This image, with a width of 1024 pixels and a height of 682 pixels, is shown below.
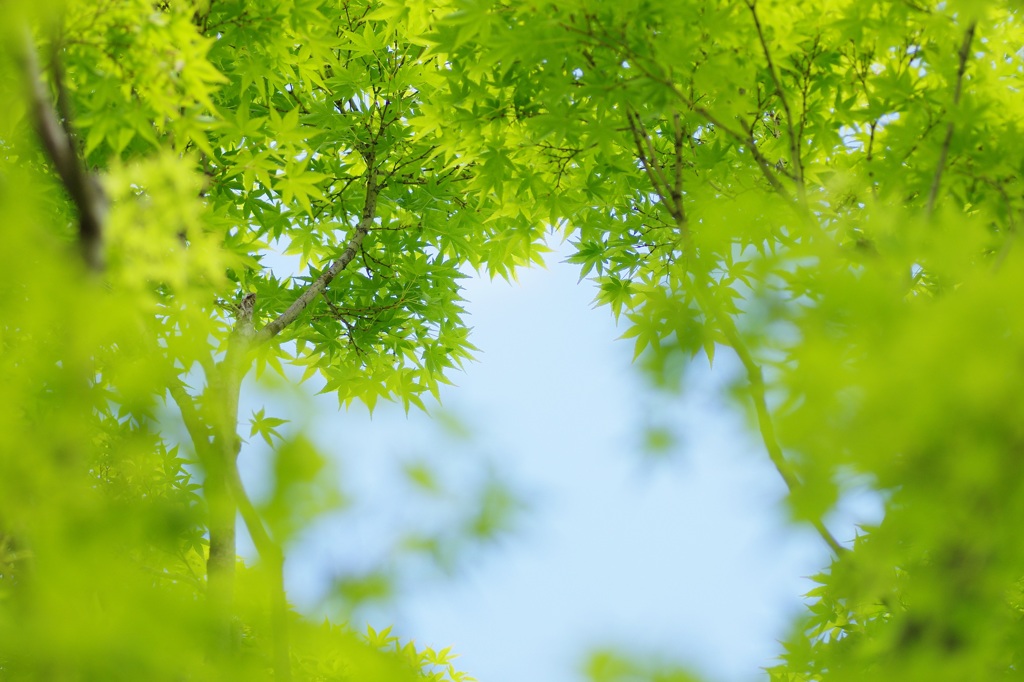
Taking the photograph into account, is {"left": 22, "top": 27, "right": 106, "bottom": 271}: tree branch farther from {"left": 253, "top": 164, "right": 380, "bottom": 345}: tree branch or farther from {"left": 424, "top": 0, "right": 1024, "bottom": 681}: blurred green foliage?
{"left": 253, "top": 164, "right": 380, "bottom": 345}: tree branch

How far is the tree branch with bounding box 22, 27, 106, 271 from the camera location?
5.83ft

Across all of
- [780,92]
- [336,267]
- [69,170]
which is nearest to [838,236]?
[780,92]

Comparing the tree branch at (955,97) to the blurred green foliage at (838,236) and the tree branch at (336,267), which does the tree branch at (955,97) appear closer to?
the blurred green foliage at (838,236)

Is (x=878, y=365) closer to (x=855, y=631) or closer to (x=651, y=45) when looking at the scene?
(x=651, y=45)

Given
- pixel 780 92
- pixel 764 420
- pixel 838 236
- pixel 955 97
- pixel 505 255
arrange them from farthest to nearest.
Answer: pixel 505 255 → pixel 838 236 → pixel 780 92 → pixel 955 97 → pixel 764 420

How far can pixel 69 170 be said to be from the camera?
181 cm

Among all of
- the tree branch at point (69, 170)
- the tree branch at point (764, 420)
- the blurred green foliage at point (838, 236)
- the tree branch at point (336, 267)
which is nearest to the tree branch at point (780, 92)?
the blurred green foliage at point (838, 236)

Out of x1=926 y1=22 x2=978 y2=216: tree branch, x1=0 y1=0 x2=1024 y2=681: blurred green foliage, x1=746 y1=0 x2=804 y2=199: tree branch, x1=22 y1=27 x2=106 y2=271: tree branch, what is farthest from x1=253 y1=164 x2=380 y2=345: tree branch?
x1=926 y1=22 x2=978 y2=216: tree branch

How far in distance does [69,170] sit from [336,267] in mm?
2603

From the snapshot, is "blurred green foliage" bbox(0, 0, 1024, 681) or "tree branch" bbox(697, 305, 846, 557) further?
"tree branch" bbox(697, 305, 846, 557)

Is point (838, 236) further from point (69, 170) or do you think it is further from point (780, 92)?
point (69, 170)

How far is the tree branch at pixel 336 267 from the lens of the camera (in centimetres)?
412

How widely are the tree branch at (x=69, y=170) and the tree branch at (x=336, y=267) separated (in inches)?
86.1

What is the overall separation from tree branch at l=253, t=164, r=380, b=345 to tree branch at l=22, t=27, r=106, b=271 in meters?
2.19
